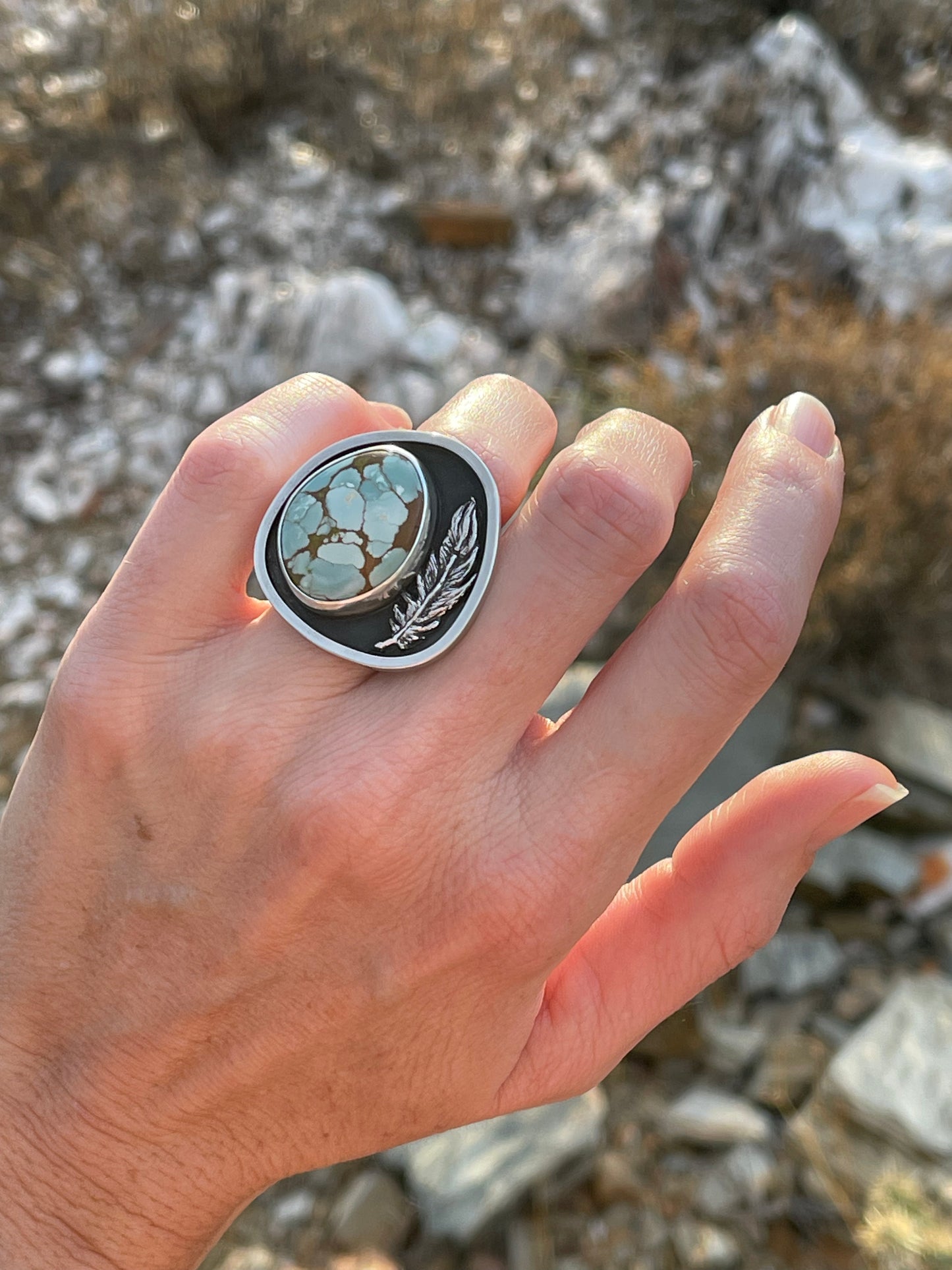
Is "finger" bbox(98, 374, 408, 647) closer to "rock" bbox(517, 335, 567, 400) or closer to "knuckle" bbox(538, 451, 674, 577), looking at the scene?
"knuckle" bbox(538, 451, 674, 577)

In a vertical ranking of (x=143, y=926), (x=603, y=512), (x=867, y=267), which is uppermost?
(x=867, y=267)

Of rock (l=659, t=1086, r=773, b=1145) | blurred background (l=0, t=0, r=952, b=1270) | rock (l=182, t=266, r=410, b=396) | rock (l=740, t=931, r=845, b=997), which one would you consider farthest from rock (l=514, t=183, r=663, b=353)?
rock (l=659, t=1086, r=773, b=1145)

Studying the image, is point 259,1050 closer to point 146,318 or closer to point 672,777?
point 672,777

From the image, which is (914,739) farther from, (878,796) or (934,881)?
(878,796)

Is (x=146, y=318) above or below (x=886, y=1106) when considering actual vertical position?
above

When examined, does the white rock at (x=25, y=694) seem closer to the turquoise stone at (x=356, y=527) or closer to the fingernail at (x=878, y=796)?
the turquoise stone at (x=356, y=527)

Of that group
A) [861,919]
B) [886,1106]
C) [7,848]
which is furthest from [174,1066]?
[861,919]
